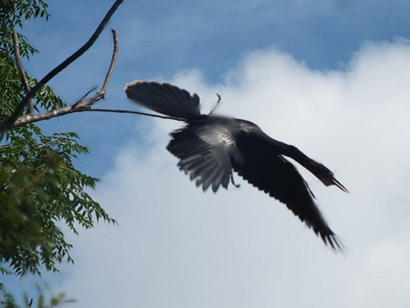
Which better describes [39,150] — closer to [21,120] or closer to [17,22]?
[17,22]

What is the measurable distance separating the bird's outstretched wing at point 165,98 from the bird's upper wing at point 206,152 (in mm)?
289

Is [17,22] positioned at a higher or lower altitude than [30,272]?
higher

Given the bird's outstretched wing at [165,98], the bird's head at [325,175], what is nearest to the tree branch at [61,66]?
the bird's outstretched wing at [165,98]

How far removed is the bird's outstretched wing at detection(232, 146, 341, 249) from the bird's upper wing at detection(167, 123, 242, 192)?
0.47m

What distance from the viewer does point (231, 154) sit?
446 centimetres

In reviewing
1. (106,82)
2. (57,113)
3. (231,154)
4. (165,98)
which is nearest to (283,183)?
(231,154)

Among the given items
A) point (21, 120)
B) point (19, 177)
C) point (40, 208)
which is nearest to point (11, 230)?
point (19, 177)

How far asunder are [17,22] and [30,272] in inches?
331

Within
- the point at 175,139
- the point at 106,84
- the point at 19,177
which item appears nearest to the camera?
the point at 19,177

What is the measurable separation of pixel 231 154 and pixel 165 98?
0.73m

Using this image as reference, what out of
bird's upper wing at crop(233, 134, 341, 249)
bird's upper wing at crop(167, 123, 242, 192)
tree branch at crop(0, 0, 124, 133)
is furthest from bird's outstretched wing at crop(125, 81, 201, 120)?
tree branch at crop(0, 0, 124, 133)

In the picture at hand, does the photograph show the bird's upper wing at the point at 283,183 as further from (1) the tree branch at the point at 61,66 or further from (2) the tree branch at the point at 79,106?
(1) the tree branch at the point at 61,66

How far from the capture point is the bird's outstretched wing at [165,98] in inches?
187

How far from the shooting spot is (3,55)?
32.9 feet
